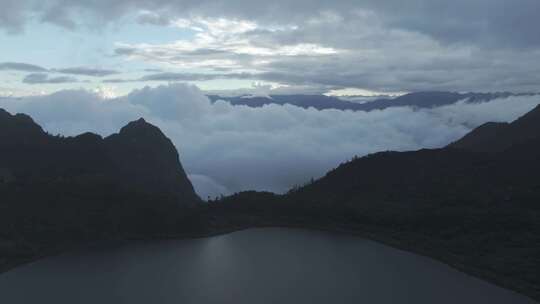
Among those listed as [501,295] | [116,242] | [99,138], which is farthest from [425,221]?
[99,138]

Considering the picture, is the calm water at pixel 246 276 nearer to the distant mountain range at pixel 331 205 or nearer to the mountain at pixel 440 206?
the distant mountain range at pixel 331 205

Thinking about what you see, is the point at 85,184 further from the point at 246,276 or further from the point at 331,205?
the point at 331,205

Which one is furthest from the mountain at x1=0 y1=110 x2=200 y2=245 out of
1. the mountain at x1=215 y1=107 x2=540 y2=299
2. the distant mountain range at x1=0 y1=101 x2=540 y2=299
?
the mountain at x1=215 y1=107 x2=540 y2=299

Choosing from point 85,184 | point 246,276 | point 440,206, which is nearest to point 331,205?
point 440,206

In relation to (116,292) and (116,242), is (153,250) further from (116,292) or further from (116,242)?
(116,292)

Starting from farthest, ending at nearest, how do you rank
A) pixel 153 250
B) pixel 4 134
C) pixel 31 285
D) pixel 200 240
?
pixel 4 134 → pixel 200 240 → pixel 153 250 → pixel 31 285

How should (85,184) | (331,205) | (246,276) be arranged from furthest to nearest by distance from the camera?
(331,205) → (85,184) → (246,276)
